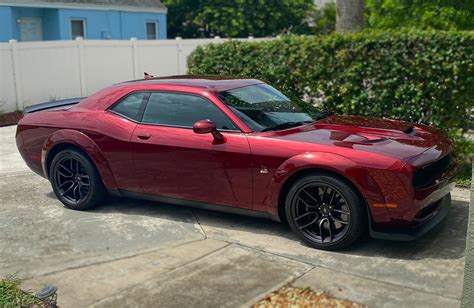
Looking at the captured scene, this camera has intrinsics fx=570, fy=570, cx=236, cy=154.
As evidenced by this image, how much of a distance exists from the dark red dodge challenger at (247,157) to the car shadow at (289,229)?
22 centimetres

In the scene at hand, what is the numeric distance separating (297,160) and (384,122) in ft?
4.66

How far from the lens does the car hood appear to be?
4.93 metres

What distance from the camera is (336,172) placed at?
193 inches

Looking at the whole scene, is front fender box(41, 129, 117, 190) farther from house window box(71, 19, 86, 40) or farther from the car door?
house window box(71, 19, 86, 40)

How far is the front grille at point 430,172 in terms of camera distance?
4.82 metres

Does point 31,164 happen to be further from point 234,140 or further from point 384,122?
point 384,122

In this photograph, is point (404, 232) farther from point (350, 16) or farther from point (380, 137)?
point (350, 16)

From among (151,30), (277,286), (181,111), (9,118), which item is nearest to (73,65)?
(9,118)

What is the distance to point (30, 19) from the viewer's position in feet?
68.7

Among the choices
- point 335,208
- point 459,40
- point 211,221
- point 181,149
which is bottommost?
point 211,221

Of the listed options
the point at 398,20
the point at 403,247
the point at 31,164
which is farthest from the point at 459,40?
the point at 398,20

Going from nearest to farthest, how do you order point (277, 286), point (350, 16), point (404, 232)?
point (277, 286)
point (404, 232)
point (350, 16)

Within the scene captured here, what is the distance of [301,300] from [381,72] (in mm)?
4176

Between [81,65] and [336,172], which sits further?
[81,65]
